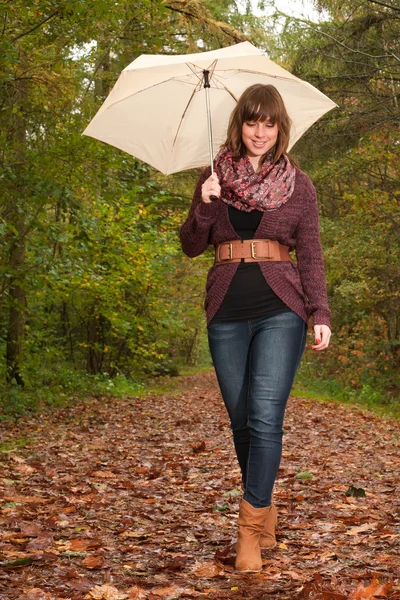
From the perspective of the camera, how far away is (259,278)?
3748mm

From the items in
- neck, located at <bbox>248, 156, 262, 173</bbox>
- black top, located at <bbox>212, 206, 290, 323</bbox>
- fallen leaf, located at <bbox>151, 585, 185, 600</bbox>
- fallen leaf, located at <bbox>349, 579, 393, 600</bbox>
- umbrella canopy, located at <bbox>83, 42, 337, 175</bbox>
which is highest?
umbrella canopy, located at <bbox>83, 42, 337, 175</bbox>

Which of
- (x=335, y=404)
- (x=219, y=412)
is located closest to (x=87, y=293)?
(x=219, y=412)

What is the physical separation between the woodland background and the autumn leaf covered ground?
2800 millimetres

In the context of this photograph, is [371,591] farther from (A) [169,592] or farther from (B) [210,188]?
(B) [210,188]

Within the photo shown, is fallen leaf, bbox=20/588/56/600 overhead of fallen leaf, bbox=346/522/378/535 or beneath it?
overhead

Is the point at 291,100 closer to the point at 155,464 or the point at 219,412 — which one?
the point at 155,464

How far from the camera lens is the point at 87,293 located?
1567 centimetres

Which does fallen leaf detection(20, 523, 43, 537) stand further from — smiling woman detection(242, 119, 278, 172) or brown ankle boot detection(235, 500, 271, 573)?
smiling woman detection(242, 119, 278, 172)

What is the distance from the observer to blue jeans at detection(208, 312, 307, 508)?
3.69 m

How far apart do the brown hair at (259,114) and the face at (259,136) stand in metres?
0.02

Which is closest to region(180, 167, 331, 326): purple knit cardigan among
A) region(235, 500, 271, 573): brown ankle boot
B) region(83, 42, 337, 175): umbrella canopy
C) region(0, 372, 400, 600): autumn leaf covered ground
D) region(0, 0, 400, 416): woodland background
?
region(83, 42, 337, 175): umbrella canopy

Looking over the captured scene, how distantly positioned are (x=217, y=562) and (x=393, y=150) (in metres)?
11.8

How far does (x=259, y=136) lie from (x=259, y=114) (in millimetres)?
105

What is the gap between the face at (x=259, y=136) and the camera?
376 centimetres
